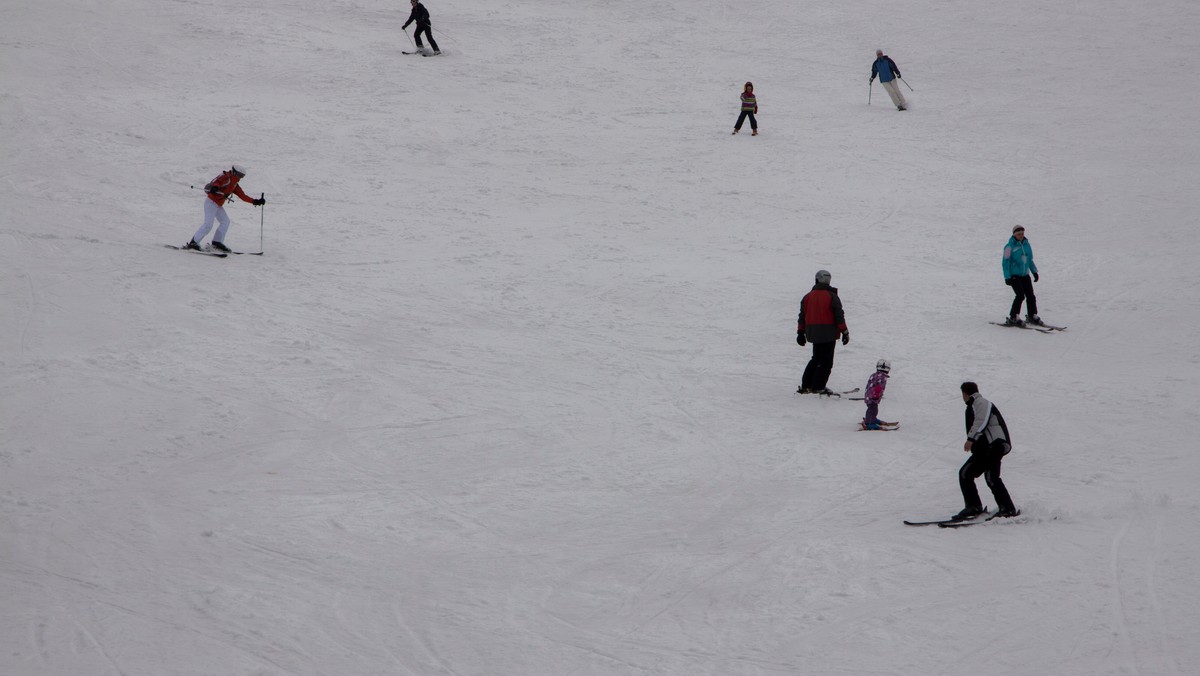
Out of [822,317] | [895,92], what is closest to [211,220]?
[822,317]

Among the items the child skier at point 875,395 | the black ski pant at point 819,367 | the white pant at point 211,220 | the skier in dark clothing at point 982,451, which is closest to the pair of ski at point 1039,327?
the black ski pant at point 819,367

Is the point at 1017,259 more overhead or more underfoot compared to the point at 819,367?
more overhead

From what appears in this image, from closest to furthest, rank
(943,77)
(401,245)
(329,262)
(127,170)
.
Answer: (329,262), (401,245), (127,170), (943,77)

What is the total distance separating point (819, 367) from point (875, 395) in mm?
1175

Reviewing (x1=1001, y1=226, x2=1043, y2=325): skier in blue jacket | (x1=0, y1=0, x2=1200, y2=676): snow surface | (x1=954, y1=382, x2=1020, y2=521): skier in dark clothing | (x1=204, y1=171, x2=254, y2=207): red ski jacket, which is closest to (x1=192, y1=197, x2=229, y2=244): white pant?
(x1=204, y1=171, x2=254, y2=207): red ski jacket

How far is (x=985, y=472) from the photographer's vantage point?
821cm

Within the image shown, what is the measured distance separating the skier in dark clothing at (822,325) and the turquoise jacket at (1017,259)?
3792mm

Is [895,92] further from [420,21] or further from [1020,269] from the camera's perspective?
[420,21]

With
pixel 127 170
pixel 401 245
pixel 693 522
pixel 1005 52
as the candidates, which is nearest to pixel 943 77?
pixel 1005 52

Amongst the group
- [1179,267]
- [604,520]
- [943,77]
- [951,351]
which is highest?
[943,77]

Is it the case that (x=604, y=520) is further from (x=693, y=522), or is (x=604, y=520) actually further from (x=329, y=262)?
(x=329, y=262)

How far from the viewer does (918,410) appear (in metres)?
11.0

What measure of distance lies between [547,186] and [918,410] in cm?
949

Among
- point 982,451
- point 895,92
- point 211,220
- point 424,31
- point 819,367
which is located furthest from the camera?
point 424,31
